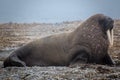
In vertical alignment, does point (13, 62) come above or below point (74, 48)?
below

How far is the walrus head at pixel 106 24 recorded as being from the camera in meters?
11.0

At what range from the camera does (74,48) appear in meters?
10.8

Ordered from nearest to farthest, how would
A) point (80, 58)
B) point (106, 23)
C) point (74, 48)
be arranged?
point (80, 58) < point (74, 48) < point (106, 23)

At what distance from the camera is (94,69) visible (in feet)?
30.9

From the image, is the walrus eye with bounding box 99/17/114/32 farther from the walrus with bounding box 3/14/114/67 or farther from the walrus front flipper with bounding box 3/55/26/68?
the walrus front flipper with bounding box 3/55/26/68

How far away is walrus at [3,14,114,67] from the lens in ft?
34.9

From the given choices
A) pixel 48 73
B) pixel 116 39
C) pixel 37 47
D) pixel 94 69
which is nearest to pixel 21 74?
pixel 48 73

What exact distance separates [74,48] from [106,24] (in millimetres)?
985

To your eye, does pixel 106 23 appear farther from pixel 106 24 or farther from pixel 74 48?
pixel 74 48

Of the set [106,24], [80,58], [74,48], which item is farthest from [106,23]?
[80,58]

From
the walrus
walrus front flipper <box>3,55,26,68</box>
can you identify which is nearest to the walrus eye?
the walrus

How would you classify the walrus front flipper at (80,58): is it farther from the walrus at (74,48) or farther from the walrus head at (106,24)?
the walrus head at (106,24)

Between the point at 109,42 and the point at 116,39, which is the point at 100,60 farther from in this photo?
the point at 116,39

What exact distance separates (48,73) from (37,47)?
7.57 feet
